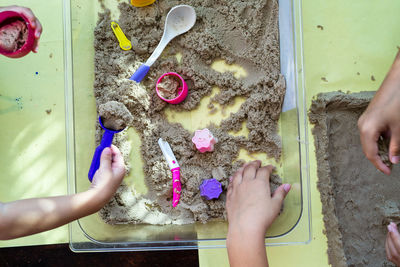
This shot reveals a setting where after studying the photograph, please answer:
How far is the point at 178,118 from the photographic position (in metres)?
1.02

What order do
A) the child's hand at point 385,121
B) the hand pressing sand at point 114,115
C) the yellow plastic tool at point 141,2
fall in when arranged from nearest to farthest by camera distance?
the child's hand at point 385,121
the hand pressing sand at point 114,115
the yellow plastic tool at point 141,2

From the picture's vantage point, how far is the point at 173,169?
97 cm

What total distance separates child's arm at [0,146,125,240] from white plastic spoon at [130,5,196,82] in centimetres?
26

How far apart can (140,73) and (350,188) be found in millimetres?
643

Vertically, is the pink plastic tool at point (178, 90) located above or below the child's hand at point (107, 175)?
above

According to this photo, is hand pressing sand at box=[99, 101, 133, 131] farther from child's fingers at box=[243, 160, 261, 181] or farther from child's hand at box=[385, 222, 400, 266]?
child's hand at box=[385, 222, 400, 266]

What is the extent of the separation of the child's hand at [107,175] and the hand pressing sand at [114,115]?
0.23 feet

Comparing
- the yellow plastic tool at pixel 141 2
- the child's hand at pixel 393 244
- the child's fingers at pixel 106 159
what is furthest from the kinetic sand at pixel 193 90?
the child's hand at pixel 393 244

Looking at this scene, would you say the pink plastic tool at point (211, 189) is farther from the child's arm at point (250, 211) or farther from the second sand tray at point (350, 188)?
the second sand tray at point (350, 188)

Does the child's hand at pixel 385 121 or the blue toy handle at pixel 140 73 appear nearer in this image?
the child's hand at pixel 385 121

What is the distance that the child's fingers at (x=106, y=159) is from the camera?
849 millimetres

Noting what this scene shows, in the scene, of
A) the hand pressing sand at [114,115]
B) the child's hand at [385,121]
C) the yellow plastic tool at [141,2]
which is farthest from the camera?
the yellow plastic tool at [141,2]

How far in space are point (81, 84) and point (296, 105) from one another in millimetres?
576

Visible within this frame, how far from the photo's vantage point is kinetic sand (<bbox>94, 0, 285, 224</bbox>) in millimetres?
971
